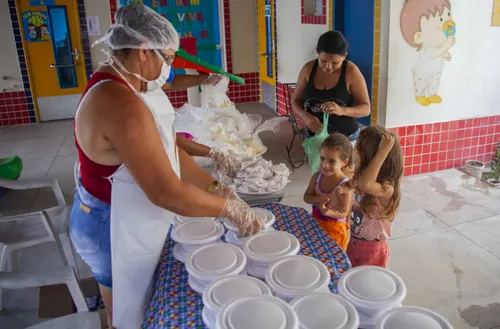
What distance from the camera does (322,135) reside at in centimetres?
324

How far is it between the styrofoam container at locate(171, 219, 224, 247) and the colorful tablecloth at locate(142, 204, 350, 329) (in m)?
0.08

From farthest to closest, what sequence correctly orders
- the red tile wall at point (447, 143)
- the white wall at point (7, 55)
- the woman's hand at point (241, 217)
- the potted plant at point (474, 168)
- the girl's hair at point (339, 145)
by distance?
1. the white wall at point (7, 55)
2. the potted plant at point (474, 168)
3. the red tile wall at point (447, 143)
4. the girl's hair at point (339, 145)
5. the woman's hand at point (241, 217)

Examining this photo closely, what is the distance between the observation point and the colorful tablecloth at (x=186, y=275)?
1384 millimetres

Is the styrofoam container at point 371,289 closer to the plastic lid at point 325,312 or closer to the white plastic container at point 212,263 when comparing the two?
the plastic lid at point 325,312

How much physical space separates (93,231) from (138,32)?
773 mm

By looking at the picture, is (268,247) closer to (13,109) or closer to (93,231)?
(93,231)

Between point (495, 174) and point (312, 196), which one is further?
point (495, 174)

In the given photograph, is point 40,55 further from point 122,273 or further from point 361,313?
point 361,313

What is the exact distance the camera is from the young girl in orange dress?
2.26 metres

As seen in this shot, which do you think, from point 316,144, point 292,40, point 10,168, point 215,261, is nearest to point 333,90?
point 316,144

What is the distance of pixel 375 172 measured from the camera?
2051 millimetres

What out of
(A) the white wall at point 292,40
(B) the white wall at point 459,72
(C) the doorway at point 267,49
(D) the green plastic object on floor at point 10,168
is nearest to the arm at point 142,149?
(B) the white wall at point 459,72

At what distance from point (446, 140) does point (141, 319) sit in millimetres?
Result: 3756

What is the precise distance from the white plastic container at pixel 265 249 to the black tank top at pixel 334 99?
1.74 meters
